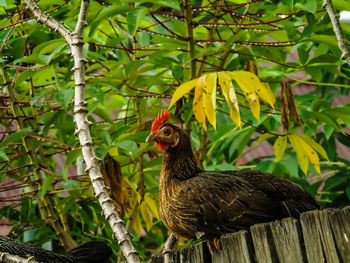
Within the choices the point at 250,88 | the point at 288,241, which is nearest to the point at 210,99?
the point at 250,88

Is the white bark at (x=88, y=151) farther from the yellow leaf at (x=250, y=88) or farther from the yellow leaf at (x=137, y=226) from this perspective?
the yellow leaf at (x=137, y=226)

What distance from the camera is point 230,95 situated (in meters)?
1.70

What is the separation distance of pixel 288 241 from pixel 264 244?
61 millimetres

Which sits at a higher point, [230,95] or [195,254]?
[230,95]

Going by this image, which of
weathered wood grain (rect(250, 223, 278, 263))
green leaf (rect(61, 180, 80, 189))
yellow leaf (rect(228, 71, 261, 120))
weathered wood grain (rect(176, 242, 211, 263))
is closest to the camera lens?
Result: weathered wood grain (rect(250, 223, 278, 263))

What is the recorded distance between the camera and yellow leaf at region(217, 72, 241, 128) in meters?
1.69

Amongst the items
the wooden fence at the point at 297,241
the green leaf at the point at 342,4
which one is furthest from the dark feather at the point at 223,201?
the green leaf at the point at 342,4

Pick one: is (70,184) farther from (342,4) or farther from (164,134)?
(342,4)

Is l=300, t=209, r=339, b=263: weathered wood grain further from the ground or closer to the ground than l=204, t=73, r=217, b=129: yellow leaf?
closer to the ground

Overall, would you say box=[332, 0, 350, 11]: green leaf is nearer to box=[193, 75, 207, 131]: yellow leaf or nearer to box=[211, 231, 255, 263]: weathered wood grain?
box=[193, 75, 207, 131]: yellow leaf

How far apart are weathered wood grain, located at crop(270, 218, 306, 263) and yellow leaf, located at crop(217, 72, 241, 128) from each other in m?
0.45

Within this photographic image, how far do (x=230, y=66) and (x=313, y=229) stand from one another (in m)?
1.30

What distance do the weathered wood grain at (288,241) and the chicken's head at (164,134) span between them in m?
0.66

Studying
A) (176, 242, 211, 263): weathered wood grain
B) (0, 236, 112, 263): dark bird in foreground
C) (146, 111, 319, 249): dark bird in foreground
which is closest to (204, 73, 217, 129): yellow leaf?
(146, 111, 319, 249): dark bird in foreground
